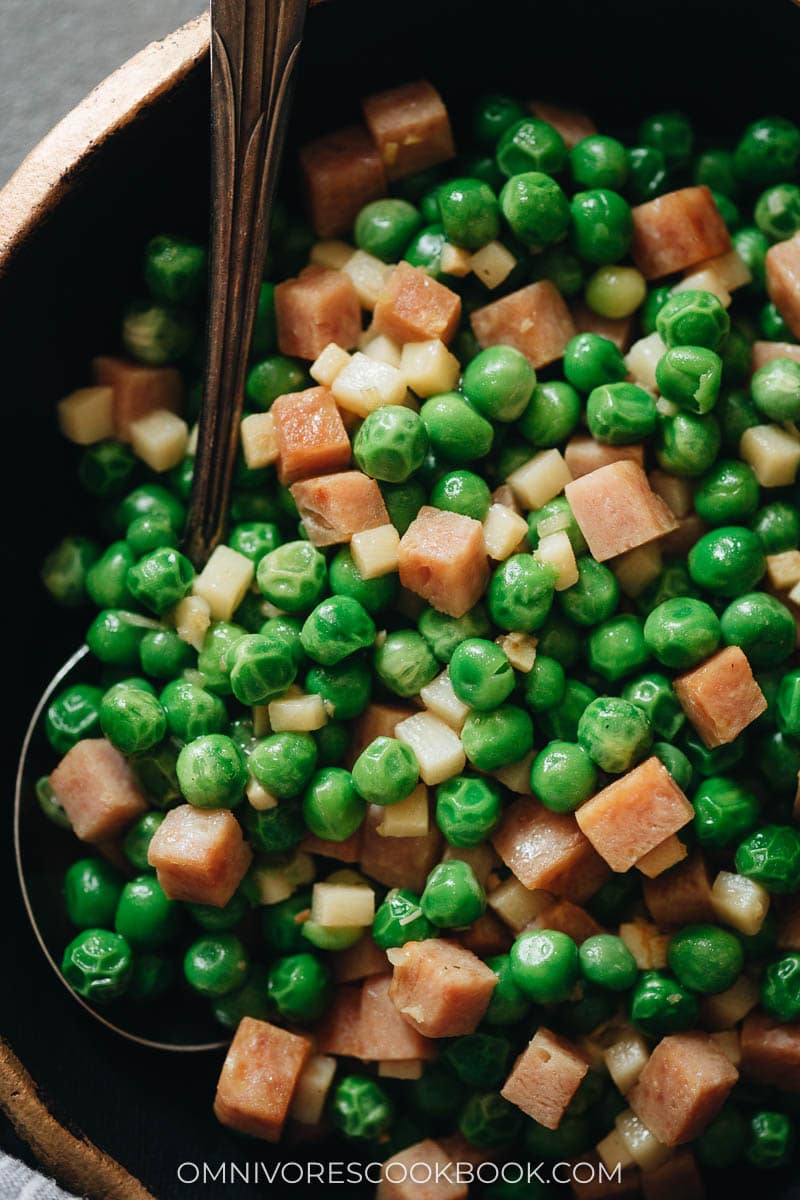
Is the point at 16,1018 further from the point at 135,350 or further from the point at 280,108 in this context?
the point at 280,108

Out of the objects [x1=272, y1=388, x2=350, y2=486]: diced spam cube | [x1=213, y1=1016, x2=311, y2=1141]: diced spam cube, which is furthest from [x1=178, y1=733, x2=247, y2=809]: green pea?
[x1=272, y1=388, x2=350, y2=486]: diced spam cube

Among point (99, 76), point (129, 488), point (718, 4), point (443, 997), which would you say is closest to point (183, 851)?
point (443, 997)

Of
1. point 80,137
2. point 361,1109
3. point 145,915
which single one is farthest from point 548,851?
point 80,137

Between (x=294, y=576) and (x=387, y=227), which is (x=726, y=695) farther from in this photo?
(x=387, y=227)

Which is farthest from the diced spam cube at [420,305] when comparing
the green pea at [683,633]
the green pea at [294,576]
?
the green pea at [683,633]

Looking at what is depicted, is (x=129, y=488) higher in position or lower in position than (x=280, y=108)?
lower

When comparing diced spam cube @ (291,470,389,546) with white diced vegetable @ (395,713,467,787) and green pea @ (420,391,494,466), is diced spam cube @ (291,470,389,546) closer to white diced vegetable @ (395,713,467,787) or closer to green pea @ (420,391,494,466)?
green pea @ (420,391,494,466)

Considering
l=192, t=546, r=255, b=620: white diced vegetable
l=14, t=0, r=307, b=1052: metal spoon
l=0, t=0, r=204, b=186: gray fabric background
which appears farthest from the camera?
l=0, t=0, r=204, b=186: gray fabric background
